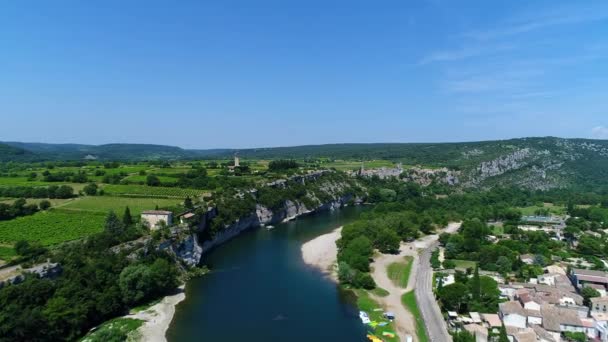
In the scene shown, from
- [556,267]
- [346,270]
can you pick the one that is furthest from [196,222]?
[556,267]

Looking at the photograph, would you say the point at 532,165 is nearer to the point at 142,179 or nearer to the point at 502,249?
the point at 502,249

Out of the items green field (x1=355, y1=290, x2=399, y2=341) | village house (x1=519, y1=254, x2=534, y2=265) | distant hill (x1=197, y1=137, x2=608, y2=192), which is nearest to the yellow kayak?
green field (x1=355, y1=290, x2=399, y2=341)

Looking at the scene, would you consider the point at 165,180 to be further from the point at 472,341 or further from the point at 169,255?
the point at 472,341

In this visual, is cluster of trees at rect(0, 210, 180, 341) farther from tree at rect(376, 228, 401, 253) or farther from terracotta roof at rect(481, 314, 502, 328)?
terracotta roof at rect(481, 314, 502, 328)

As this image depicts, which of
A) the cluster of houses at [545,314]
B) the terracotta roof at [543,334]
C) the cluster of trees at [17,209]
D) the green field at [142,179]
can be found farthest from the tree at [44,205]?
the terracotta roof at [543,334]

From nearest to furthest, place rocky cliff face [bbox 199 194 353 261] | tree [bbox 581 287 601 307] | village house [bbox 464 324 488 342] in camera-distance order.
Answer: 1. village house [bbox 464 324 488 342]
2. tree [bbox 581 287 601 307]
3. rocky cliff face [bbox 199 194 353 261]

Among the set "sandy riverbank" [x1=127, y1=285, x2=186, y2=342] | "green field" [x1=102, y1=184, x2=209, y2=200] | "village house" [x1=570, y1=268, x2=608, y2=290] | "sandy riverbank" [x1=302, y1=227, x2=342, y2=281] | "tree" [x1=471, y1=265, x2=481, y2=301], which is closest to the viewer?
"sandy riverbank" [x1=127, y1=285, x2=186, y2=342]

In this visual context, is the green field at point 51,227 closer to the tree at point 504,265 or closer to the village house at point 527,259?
the tree at point 504,265
